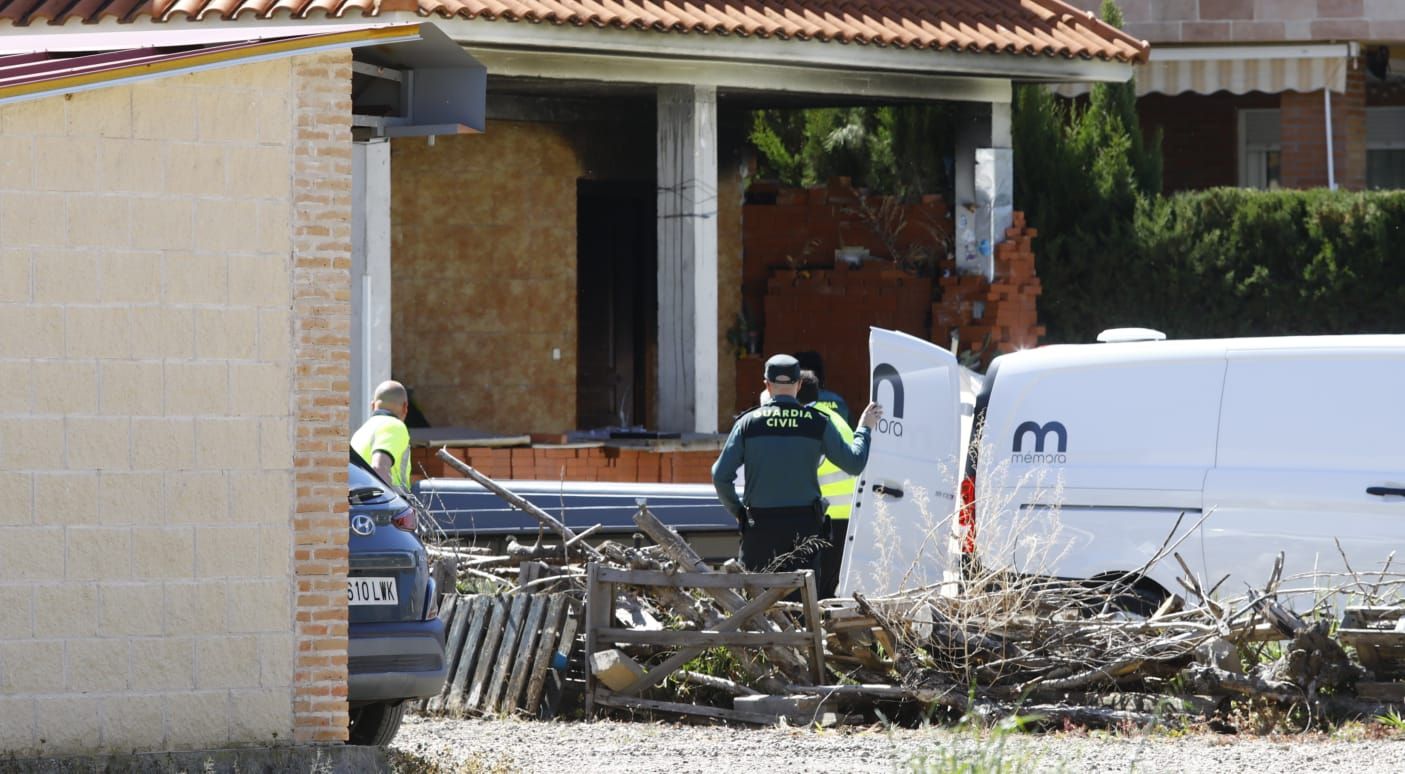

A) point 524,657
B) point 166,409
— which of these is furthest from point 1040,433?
point 166,409

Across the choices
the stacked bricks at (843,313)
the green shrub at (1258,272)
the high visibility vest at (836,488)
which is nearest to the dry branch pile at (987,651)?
the high visibility vest at (836,488)

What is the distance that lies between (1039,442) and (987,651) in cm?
124

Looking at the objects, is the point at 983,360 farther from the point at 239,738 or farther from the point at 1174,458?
the point at 239,738

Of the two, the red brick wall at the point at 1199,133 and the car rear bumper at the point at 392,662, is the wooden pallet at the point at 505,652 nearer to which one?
the car rear bumper at the point at 392,662

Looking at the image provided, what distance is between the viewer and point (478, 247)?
53.6ft

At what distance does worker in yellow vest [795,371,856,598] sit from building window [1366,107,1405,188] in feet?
40.5

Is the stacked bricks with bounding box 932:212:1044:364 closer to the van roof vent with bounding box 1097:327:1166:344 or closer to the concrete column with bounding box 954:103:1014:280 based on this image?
the concrete column with bounding box 954:103:1014:280

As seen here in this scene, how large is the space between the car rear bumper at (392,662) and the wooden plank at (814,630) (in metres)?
2.02

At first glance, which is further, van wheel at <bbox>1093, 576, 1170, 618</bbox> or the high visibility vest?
the high visibility vest

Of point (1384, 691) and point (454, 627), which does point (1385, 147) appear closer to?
point (1384, 691)

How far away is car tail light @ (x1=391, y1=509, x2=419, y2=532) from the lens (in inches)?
301

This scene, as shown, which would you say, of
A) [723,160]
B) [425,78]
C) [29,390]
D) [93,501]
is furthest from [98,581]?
[723,160]

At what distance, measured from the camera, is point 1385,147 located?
2180 centimetres

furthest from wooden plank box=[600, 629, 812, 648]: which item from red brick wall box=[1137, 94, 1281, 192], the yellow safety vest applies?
red brick wall box=[1137, 94, 1281, 192]
